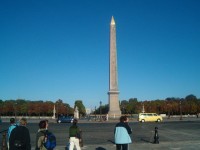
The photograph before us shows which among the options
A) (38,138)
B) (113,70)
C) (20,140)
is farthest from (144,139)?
(113,70)

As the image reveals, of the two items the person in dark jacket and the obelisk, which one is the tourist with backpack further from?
the obelisk

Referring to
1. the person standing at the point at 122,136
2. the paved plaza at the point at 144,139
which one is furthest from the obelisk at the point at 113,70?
the person standing at the point at 122,136

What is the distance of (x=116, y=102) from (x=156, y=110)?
66125 millimetres

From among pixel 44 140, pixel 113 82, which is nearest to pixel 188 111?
pixel 113 82

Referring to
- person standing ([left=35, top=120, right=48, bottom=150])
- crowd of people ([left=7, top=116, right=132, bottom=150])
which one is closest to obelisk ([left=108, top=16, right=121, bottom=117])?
crowd of people ([left=7, top=116, right=132, bottom=150])

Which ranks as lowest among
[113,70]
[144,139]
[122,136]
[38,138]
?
[144,139]

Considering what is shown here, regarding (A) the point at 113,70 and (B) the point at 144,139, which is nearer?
(B) the point at 144,139

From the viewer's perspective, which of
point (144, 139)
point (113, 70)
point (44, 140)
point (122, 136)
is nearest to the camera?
point (44, 140)

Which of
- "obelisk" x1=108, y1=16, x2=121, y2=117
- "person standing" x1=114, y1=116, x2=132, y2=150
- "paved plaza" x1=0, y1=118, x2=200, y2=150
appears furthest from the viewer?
"obelisk" x1=108, y1=16, x2=121, y2=117

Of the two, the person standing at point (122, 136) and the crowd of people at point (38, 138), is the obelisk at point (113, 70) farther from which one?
the crowd of people at point (38, 138)

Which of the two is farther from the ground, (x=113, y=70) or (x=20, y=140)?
(x=113, y=70)

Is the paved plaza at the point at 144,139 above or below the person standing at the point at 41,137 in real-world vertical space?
below

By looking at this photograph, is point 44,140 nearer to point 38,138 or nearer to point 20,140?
point 38,138

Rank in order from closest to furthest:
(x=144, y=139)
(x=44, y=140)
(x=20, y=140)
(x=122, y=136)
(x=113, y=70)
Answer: (x=20, y=140) → (x=44, y=140) → (x=122, y=136) → (x=144, y=139) → (x=113, y=70)
